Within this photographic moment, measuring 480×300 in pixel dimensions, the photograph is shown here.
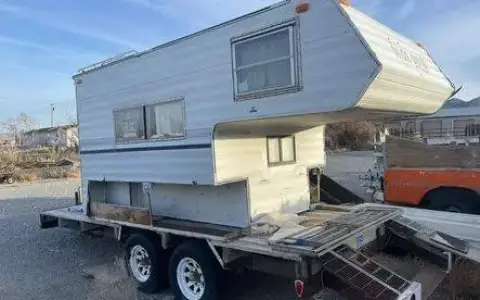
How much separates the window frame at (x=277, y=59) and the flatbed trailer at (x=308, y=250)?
157 cm

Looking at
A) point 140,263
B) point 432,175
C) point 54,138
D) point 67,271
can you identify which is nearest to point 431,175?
point 432,175

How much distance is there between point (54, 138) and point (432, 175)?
37.4 m

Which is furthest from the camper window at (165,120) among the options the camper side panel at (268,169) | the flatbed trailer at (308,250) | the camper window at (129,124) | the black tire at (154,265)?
the black tire at (154,265)

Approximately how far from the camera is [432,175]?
26.4 ft

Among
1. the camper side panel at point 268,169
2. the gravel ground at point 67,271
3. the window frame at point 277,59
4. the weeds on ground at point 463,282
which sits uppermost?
the window frame at point 277,59

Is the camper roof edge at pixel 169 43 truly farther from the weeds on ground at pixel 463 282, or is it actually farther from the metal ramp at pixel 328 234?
the weeds on ground at pixel 463 282

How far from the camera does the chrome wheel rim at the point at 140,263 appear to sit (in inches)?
221

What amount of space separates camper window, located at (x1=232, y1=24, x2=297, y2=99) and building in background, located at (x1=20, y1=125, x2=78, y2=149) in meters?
22.5

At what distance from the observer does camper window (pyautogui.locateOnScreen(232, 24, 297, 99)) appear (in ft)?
14.2

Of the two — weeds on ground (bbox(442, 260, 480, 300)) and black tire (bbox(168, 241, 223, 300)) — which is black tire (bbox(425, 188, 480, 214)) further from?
black tire (bbox(168, 241, 223, 300))

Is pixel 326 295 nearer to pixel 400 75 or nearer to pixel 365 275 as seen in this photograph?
pixel 365 275

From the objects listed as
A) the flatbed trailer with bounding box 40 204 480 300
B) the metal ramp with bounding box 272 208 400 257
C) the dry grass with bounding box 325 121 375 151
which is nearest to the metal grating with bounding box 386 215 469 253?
the flatbed trailer with bounding box 40 204 480 300

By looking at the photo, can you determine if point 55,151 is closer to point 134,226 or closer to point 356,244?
point 134,226

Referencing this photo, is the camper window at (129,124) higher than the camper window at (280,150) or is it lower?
higher
